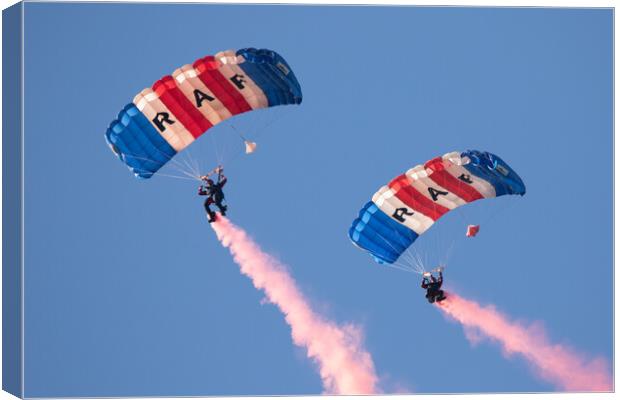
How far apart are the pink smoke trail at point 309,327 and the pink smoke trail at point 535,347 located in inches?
61.4

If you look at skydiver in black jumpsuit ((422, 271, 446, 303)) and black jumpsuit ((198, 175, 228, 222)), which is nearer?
black jumpsuit ((198, 175, 228, 222))

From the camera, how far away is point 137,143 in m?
26.8

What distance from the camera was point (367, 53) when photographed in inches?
1245

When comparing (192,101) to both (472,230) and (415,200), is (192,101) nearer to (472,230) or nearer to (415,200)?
(415,200)

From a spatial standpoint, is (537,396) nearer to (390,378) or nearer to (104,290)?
(390,378)

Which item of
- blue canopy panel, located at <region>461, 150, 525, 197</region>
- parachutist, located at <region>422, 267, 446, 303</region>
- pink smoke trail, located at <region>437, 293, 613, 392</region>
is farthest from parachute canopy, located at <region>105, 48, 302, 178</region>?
pink smoke trail, located at <region>437, 293, 613, 392</region>

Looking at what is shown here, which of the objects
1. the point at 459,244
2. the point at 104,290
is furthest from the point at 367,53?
the point at 104,290

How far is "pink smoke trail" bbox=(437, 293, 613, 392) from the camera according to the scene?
27594 mm

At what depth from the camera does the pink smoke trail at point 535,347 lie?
1086 inches

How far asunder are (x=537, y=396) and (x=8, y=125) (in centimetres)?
811

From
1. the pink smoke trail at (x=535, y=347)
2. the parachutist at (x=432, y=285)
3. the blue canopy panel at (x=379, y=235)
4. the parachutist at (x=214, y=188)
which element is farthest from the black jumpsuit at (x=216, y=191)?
the pink smoke trail at (x=535, y=347)

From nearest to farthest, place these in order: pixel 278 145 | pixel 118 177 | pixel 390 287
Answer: pixel 390 287 < pixel 118 177 < pixel 278 145

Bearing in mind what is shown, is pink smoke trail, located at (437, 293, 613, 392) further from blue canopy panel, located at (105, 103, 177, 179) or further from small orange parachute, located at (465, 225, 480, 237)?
blue canopy panel, located at (105, 103, 177, 179)

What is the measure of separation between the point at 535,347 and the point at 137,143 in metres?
6.68
